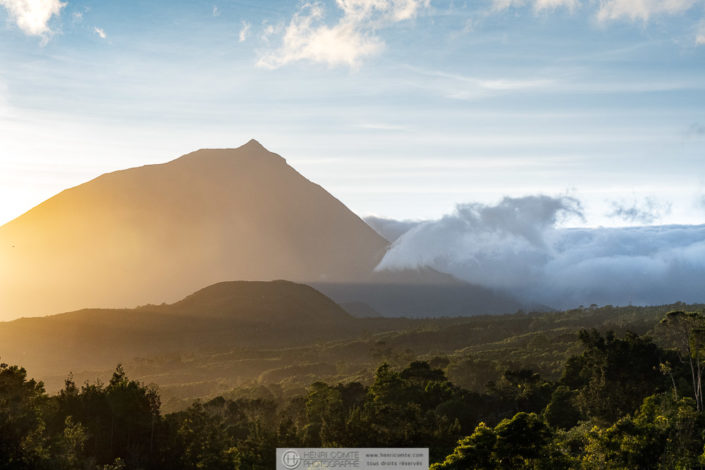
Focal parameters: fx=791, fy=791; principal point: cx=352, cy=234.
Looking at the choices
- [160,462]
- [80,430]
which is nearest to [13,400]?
[80,430]

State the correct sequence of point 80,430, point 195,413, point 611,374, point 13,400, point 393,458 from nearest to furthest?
point 13,400 < point 80,430 < point 393,458 < point 195,413 < point 611,374

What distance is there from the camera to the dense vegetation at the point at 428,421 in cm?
4525

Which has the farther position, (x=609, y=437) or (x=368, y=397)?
(x=368, y=397)

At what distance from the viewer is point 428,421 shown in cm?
7062

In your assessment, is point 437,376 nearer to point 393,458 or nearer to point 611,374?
point 611,374

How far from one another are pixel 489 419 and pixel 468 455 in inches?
1536

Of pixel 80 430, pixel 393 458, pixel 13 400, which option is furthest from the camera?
pixel 393 458

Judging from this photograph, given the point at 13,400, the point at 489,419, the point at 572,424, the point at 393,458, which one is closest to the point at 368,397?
the point at 489,419

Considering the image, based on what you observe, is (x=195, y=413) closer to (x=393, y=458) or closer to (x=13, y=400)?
(x=393, y=458)

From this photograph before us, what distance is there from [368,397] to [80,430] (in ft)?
130

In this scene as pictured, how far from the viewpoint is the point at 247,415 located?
103188 mm

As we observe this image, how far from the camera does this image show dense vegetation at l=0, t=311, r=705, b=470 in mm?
45250

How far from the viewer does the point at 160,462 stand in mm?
60469

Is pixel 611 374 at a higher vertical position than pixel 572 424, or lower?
higher
